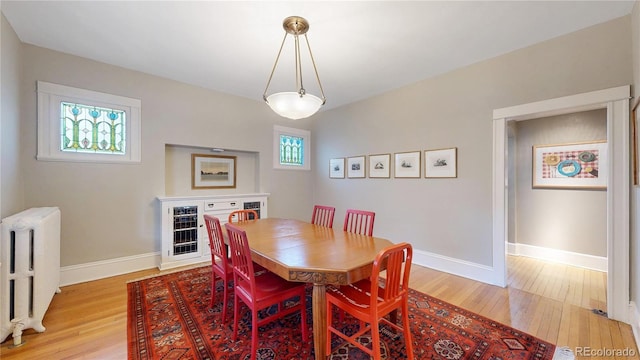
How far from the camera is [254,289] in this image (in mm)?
1692

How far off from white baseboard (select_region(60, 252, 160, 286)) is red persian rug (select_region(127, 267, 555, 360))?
968 millimetres

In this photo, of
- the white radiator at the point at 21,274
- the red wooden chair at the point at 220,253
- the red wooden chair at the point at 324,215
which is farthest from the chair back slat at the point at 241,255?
the white radiator at the point at 21,274

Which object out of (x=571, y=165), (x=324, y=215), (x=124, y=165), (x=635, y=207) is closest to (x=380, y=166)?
(x=324, y=215)

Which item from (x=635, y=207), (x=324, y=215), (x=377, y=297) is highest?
(x=635, y=207)

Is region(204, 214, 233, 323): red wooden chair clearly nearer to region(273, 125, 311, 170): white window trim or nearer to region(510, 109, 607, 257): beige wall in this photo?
region(273, 125, 311, 170): white window trim

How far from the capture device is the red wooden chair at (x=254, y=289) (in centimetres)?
168

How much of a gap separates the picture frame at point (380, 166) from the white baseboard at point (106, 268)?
11.3ft

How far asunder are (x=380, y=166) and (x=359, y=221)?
1.62 metres

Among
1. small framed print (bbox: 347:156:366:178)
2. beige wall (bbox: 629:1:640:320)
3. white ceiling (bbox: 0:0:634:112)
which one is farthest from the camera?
small framed print (bbox: 347:156:366:178)

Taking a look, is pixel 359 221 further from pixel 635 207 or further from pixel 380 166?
pixel 635 207

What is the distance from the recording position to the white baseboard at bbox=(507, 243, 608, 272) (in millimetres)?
3328

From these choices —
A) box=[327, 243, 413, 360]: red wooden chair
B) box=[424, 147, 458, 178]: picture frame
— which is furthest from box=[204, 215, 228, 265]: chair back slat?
box=[424, 147, 458, 178]: picture frame

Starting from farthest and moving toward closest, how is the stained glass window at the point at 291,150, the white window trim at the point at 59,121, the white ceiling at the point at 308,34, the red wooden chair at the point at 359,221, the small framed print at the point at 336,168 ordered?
1. the stained glass window at the point at 291,150
2. the small framed print at the point at 336,168
3. the white window trim at the point at 59,121
4. the red wooden chair at the point at 359,221
5. the white ceiling at the point at 308,34

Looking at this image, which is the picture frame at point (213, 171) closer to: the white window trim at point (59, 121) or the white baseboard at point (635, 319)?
the white window trim at point (59, 121)
